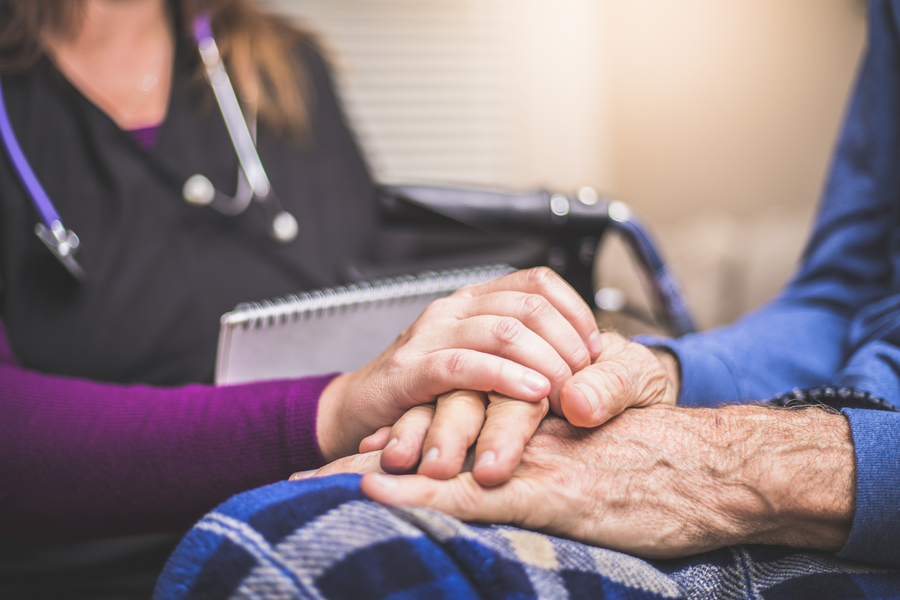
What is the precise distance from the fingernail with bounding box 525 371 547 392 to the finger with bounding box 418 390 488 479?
0.04 meters

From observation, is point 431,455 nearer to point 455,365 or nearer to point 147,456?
point 455,365

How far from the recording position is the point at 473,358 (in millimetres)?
418

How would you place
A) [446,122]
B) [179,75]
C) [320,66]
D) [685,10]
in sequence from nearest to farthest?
[179,75] < [320,66] < [685,10] < [446,122]

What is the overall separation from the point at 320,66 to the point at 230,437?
913mm

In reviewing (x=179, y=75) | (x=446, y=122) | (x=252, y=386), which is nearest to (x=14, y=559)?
(x=252, y=386)

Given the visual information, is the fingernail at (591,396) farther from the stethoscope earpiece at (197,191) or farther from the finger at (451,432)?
the stethoscope earpiece at (197,191)

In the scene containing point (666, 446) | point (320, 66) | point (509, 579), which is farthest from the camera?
point (320, 66)

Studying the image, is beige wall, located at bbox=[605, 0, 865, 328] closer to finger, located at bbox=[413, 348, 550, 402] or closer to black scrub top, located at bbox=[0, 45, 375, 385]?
black scrub top, located at bbox=[0, 45, 375, 385]

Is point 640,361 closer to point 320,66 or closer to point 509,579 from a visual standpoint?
point 509,579

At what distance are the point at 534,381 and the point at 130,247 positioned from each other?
2.14 feet

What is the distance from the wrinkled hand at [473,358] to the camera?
415 millimetres

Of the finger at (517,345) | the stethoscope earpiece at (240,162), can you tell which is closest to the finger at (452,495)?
the finger at (517,345)

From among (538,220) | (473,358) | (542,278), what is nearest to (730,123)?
(538,220)

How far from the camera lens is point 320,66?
3.76 feet
